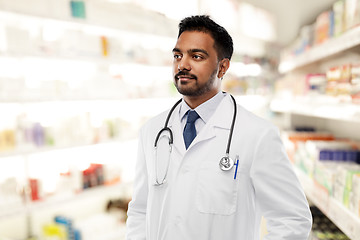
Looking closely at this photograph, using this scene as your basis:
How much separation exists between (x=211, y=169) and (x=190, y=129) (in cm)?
25

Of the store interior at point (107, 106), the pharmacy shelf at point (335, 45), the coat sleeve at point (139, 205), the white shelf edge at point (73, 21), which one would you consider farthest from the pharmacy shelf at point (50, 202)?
the pharmacy shelf at point (335, 45)

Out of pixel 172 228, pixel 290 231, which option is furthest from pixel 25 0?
pixel 290 231

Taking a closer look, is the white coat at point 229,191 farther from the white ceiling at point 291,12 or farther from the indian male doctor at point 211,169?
the white ceiling at point 291,12

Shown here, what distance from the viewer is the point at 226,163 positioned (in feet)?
4.42

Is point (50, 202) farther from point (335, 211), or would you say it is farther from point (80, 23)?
point (335, 211)

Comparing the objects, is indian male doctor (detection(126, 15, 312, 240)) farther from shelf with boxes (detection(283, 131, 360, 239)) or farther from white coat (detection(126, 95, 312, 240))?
shelf with boxes (detection(283, 131, 360, 239))

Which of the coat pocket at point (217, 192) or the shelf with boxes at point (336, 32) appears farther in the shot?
the shelf with boxes at point (336, 32)

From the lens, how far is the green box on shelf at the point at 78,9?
9.85 ft

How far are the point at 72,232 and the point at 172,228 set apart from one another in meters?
2.11

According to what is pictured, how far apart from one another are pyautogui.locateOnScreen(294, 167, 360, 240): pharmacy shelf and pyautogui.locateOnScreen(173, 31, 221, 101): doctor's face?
1.05m

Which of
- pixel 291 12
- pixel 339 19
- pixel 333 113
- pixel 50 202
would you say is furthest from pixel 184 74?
pixel 291 12

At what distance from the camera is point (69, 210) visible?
11.8ft

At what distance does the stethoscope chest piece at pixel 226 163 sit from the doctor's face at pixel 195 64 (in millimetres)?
343

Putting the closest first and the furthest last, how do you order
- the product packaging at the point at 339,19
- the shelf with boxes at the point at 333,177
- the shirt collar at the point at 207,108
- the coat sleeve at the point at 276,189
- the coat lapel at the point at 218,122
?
the coat sleeve at the point at 276,189, the coat lapel at the point at 218,122, the shirt collar at the point at 207,108, the shelf with boxes at the point at 333,177, the product packaging at the point at 339,19
